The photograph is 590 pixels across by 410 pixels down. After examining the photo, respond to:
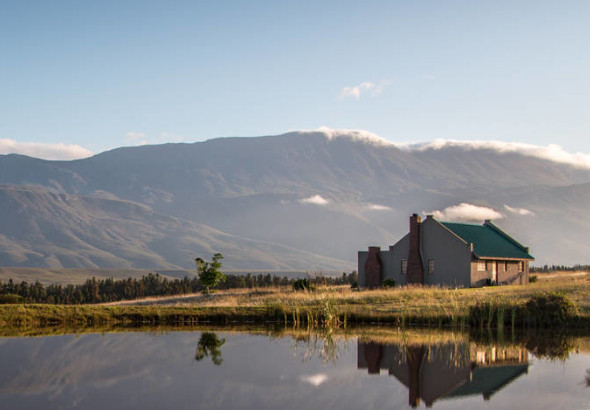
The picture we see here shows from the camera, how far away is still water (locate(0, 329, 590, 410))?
16516mm

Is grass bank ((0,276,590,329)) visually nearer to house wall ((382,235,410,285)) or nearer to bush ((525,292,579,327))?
bush ((525,292,579,327))

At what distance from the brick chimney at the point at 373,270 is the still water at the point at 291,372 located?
117 feet

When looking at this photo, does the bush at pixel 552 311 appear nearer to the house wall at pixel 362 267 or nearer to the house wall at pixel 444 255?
the house wall at pixel 444 255

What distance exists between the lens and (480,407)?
16.0 metres

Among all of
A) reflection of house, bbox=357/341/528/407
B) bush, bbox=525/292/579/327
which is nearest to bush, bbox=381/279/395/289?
bush, bbox=525/292/579/327

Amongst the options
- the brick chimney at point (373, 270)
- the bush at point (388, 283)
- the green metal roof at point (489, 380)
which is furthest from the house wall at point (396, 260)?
the green metal roof at point (489, 380)

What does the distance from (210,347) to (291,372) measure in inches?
212

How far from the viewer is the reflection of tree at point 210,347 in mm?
22188

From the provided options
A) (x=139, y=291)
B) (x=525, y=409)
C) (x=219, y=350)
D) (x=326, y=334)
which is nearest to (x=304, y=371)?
(x=219, y=350)

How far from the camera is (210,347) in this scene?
24.7m

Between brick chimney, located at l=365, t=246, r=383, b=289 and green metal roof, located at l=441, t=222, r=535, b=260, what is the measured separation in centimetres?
607

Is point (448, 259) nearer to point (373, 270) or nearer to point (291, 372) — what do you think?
point (373, 270)

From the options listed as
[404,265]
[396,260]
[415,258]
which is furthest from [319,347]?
[396,260]

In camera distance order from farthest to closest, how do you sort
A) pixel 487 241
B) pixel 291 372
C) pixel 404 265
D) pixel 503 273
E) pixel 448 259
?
pixel 487 241 < pixel 404 265 < pixel 503 273 < pixel 448 259 < pixel 291 372
